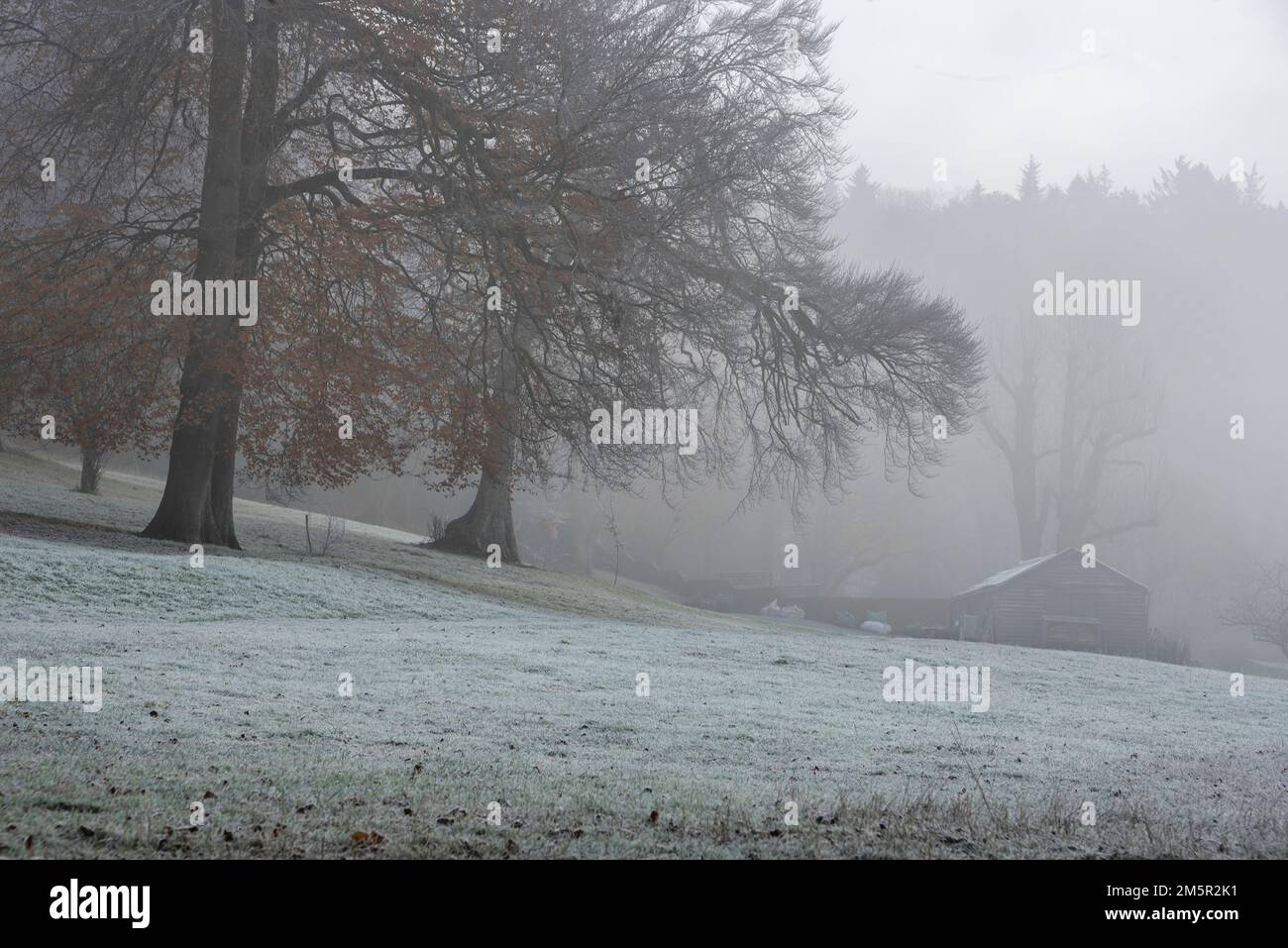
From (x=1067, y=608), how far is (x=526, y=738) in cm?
4149

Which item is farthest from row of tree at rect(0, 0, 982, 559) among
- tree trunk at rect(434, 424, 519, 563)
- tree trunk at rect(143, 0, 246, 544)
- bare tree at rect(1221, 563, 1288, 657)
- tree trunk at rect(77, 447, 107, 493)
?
bare tree at rect(1221, 563, 1288, 657)

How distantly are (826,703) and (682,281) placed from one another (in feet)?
45.2

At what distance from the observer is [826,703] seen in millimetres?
15297

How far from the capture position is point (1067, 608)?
4816 centimetres

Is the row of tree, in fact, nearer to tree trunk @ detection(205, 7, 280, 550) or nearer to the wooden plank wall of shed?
tree trunk @ detection(205, 7, 280, 550)

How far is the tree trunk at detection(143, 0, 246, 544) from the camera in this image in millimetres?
22422

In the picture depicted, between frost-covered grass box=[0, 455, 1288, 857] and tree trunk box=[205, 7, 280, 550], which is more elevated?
tree trunk box=[205, 7, 280, 550]

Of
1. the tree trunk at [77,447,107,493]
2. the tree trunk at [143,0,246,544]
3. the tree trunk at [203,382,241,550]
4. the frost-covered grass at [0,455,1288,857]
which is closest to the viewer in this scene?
the frost-covered grass at [0,455,1288,857]

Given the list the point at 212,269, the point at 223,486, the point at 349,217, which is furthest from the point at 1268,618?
the point at 212,269

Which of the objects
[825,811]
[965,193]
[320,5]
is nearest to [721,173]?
[320,5]

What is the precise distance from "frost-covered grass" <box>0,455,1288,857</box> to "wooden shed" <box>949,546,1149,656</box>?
2197cm

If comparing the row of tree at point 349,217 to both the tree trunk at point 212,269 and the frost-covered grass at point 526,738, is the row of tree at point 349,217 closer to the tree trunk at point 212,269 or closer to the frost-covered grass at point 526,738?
the tree trunk at point 212,269

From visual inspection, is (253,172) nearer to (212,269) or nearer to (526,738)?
(212,269)

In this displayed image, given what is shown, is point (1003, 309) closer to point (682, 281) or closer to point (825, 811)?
point (682, 281)
